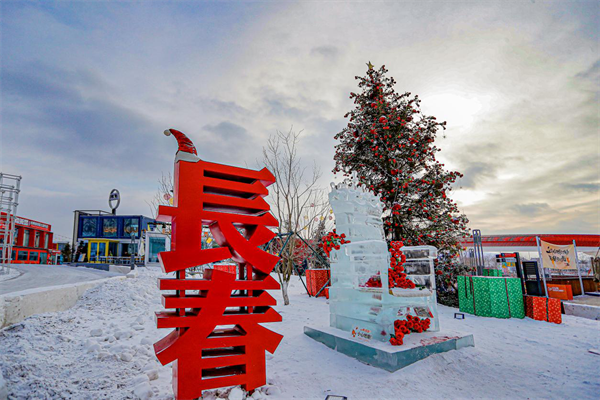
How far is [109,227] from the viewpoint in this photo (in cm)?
2702

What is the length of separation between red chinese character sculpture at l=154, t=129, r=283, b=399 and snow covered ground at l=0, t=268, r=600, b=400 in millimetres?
316

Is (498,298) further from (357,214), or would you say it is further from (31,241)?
(31,241)

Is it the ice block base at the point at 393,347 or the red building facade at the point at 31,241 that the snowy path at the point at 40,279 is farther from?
the red building facade at the point at 31,241

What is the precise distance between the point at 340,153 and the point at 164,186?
26.7 feet

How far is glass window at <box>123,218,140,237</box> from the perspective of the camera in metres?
26.7

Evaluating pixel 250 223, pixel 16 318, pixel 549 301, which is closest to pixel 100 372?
Answer: pixel 16 318

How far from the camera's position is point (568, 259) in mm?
8992

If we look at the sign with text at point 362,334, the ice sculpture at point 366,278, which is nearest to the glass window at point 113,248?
the ice sculpture at point 366,278

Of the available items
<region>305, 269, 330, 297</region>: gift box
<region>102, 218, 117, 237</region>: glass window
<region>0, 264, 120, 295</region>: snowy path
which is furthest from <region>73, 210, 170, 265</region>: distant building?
<region>305, 269, 330, 297</region>: gift box

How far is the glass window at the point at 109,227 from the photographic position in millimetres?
26859

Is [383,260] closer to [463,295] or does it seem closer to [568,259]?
[463,295]

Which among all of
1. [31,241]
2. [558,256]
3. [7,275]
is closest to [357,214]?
[558,256]

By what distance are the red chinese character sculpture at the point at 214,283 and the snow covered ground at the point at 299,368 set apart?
0.32 meters

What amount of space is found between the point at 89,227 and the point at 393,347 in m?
31.3
